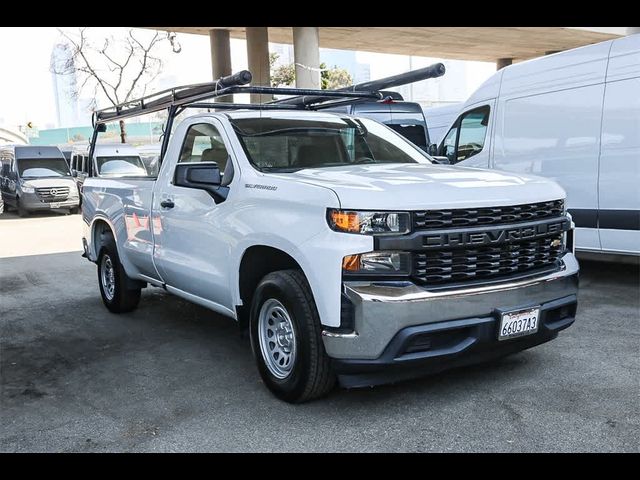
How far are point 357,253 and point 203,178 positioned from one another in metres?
1.45

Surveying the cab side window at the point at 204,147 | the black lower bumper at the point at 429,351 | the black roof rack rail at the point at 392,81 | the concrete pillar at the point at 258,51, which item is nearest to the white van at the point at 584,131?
the black roof rack rail at the point at 392,81

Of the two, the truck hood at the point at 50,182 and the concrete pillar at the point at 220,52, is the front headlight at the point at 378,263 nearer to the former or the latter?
the truck hood at the point at 50,182

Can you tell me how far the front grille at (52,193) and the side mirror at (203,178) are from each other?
56.5 feet

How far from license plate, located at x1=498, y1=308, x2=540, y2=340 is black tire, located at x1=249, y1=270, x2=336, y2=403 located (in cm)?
109

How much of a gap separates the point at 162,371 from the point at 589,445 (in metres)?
3.11

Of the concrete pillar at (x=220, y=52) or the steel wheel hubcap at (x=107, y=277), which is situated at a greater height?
the concrete pillar at (x=220, y=52)

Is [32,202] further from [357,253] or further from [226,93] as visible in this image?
[357,253]

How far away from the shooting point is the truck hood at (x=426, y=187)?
12.0ft

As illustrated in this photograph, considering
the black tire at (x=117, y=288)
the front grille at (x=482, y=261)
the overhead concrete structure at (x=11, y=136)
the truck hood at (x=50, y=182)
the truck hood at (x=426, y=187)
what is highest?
the overhead concrete structure at (x=11, y=136)

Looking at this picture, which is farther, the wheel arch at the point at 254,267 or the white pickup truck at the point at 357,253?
the wheel arch at the point at 254,267

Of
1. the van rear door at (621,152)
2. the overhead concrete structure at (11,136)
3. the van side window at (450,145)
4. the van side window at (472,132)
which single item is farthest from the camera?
the overhead concrete structure at (11,136)

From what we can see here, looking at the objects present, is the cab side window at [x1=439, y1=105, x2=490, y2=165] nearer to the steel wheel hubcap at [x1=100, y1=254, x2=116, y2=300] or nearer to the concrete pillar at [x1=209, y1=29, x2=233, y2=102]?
the steel wheel hubcap at [x1=100, y1=254, x2=116, y2=300]

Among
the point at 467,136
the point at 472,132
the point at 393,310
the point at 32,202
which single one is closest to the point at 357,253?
the point at 393,310
